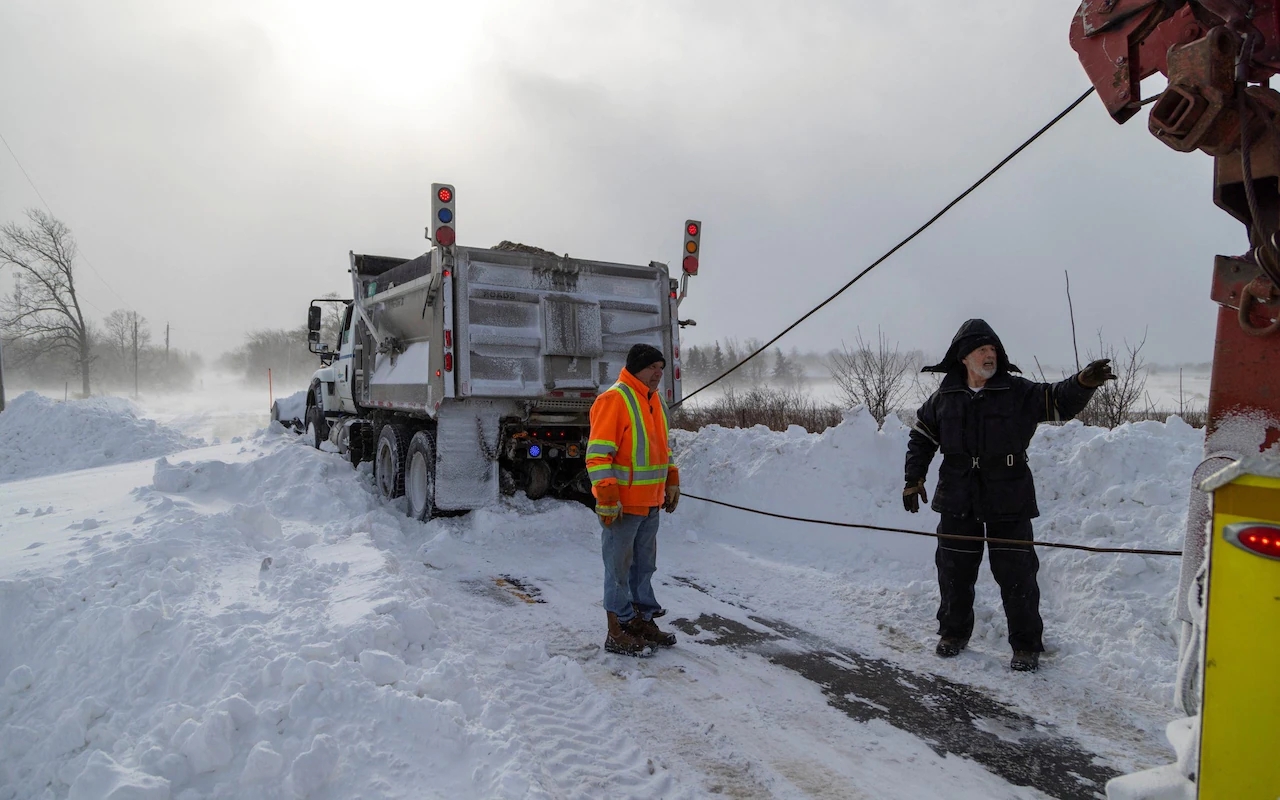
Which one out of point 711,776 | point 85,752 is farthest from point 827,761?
point 85,752

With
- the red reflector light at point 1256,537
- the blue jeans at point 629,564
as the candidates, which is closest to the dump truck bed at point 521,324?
the blue jeans at point 629,564

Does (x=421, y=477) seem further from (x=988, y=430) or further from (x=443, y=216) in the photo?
(x=988, y=430)

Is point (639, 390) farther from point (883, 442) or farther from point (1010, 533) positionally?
point (883, 442)

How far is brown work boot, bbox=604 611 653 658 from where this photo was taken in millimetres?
4324

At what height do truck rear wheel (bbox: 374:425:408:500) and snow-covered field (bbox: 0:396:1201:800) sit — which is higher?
truck rear wheel (bbox: 374:425:408:500)

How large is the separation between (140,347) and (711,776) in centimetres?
8968

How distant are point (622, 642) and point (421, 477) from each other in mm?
4036

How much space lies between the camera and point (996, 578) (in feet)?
14.4

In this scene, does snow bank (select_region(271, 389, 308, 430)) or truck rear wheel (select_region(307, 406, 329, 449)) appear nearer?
truck rear wheel (select_region(307, 406, 329, 449))

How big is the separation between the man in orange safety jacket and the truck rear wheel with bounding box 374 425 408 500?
4.30 metres

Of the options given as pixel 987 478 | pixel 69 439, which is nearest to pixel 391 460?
pixel 987 478

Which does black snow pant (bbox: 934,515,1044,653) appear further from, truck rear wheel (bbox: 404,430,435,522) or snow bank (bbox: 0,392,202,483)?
snow bank (bbox: 0,392,202,483)

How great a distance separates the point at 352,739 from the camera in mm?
2885

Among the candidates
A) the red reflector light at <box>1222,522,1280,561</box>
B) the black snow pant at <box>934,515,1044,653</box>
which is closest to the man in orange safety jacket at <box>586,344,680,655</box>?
the black snow pant at <box>934,515,1044,653</box>
